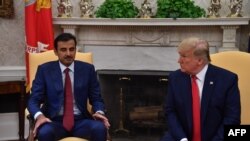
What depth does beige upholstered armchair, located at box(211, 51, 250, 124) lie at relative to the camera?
2.61m

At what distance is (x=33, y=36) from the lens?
13.4 ft

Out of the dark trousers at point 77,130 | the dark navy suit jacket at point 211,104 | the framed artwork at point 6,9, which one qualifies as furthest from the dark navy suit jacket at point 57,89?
the framed artwork at point 6,9

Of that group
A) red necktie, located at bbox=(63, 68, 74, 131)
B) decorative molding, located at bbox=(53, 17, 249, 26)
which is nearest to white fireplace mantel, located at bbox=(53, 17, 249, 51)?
decorative molding, located at bbox=(53, 17, 249, 26)

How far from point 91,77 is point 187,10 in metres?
1.67

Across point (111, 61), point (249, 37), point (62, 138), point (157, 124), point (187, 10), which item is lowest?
point (157, 124)

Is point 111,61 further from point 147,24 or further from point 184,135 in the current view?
point 184,135

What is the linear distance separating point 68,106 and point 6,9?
207 centimetres

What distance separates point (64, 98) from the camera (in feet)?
8.82

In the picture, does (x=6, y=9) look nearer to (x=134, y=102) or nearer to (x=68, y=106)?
(x=134, y=102)

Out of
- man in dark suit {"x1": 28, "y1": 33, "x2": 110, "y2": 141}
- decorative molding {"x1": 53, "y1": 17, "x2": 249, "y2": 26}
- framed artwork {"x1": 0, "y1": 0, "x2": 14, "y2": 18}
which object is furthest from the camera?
framed artwork {"x1": 0, "y1": 0, "x2": 14, "y2": 18}

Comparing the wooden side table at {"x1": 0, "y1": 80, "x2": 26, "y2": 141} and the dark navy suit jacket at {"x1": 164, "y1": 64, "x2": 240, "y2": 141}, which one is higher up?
the dark navy suit jacket at {"x1": 164, "y1": 64, "x2": 240, "y2": 141}

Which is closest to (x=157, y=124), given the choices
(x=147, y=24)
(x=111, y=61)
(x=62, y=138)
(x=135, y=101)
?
(x=135, y=101)

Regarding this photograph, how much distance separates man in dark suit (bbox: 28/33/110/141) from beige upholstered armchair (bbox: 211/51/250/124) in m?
0.92

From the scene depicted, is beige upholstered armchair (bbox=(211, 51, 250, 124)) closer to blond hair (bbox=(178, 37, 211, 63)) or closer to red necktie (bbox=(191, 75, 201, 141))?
red necktie (bbox=(191, 75, 201, 141))
